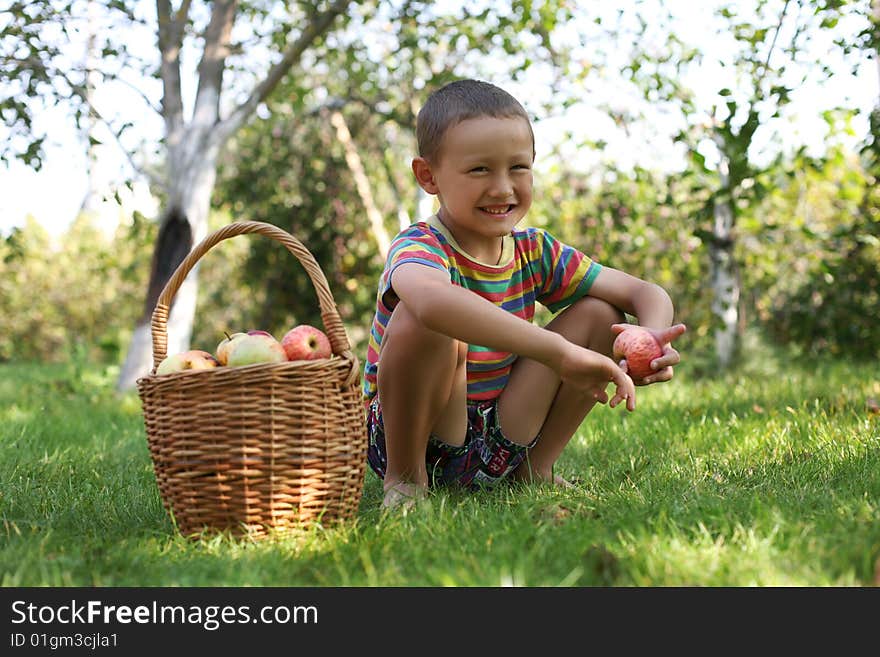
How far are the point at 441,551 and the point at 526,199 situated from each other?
93 centimetres

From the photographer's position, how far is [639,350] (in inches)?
79.2

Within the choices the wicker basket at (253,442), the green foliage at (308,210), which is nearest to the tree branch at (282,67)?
the green foliage at (308,210)

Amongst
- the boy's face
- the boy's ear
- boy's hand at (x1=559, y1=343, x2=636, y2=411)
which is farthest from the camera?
the boy's ear

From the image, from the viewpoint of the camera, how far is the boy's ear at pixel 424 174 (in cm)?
227

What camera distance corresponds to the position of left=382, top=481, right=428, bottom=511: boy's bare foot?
6.85ft

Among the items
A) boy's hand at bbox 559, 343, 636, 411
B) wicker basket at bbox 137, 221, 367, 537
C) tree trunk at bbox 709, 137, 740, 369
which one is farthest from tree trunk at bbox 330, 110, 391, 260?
boy's hand at bbox 559, 343, 636, 411

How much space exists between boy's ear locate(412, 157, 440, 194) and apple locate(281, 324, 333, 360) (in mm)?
512

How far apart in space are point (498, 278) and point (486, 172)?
1.00 ft

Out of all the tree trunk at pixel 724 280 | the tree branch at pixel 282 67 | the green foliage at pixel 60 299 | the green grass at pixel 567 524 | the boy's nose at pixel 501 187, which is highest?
the green foliage at pixel 60 299

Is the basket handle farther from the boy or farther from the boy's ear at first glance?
the boy's ear

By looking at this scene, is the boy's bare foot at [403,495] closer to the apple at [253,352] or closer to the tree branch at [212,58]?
the apple at [253,352]

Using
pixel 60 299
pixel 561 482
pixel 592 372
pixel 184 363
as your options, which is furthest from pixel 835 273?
pixel 60 299

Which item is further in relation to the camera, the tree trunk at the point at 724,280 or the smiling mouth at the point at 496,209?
the tree trunk at the point at 724,280
